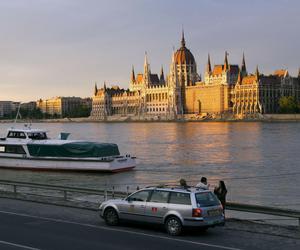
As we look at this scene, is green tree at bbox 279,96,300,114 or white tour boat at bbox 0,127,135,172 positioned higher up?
green tree at bbox 279,96,300,114

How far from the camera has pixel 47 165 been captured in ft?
134

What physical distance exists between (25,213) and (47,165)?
80.3 feet

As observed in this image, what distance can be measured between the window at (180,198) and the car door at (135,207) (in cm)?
84

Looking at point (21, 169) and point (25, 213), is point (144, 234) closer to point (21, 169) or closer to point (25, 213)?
point (25, 213)

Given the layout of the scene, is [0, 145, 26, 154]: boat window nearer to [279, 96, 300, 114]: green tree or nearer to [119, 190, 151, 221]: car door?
[119, 190, 151, 221]: car door

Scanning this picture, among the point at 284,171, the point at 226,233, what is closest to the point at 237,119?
the point at 284,171

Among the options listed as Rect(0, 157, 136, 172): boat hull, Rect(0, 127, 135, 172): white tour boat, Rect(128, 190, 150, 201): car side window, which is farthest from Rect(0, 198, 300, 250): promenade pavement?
Rect(0, 127, 135, 172): white tour boat

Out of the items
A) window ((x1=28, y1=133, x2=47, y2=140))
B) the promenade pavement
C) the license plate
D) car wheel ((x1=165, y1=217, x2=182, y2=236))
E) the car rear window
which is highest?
window ((x1=28, y1=133, x2=47, y2=140))

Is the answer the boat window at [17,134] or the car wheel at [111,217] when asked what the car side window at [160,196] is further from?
the boat window at [17,134]

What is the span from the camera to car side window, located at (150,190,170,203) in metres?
13.5

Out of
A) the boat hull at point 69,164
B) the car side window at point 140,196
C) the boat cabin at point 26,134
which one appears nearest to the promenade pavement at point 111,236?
the car side window at point 140,196

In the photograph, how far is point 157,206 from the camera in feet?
44.3

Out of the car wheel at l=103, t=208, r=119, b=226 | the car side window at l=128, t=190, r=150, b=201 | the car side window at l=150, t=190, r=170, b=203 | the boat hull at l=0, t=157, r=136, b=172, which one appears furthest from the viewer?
the boat hull at l=0, t=157, r=136, b=172

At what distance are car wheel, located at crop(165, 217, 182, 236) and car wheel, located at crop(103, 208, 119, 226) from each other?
1808mm
